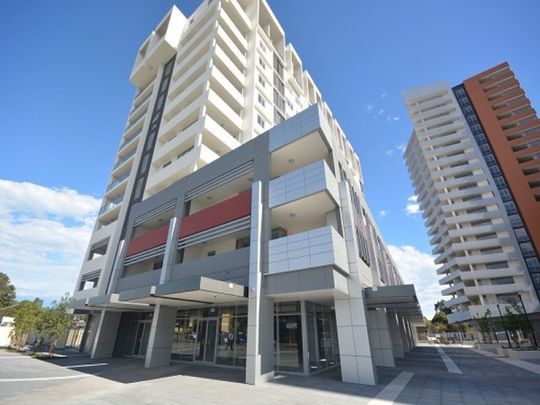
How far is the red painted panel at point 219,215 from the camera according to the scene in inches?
605

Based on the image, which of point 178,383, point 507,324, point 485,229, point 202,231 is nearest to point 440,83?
point 485,229

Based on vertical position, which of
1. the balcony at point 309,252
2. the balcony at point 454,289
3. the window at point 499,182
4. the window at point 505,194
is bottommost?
the balcony at point 309,252

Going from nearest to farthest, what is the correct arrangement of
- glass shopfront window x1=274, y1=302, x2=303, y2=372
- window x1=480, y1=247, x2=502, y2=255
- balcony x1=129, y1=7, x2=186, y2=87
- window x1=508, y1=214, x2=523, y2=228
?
glass shopfront window x1=274, y1=302, x2=303, y2=372 → balcony x1=129, y1=7, x2=186, y2=87 → window x1=508, y1=214, x2=523, y2=228 → window x1=480, y1=247, x2=502, y2=255

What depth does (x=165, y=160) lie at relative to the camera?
28531mm

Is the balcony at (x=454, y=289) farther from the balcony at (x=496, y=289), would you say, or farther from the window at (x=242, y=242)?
the window at (x=242, y=242)

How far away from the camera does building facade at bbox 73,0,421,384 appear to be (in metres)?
12.1

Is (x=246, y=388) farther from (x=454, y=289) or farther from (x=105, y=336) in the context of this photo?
(x=454, y=289)

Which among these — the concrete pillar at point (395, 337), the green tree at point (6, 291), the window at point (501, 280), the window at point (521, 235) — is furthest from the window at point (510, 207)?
the green tree at point (6, 291)

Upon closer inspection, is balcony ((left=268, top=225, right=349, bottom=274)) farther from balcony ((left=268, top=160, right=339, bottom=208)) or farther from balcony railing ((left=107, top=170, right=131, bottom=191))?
balcony railing ((left=107, top=170, right=131, bottom=191))

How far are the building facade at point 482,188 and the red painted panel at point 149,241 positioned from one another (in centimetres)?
5133

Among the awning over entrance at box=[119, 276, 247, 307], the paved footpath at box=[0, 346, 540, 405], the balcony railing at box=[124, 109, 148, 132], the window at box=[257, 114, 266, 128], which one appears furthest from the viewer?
the balcony railing at box=[124, 109, 148, 132]

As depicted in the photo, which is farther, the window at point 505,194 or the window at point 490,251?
the window at point 505,194

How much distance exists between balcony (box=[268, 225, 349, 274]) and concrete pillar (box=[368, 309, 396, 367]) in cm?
725

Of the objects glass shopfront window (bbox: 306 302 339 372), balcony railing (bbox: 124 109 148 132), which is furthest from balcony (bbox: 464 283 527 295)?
balcony railing (bbox: 124 109 148 132)
